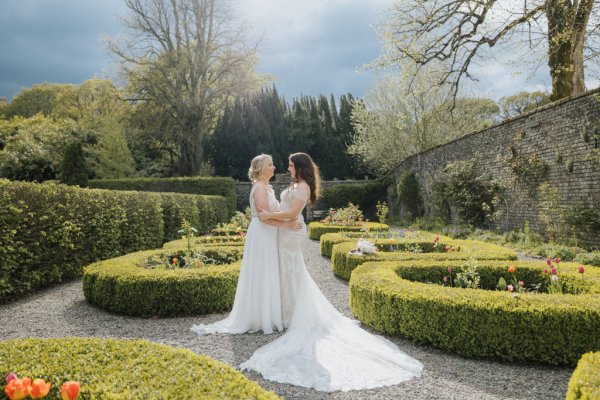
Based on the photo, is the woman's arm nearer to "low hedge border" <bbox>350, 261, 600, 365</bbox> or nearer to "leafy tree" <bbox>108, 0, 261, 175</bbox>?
"low hedge border" <bbox>350, 261, 600, 365</bbox>

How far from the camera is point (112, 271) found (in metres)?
5.66

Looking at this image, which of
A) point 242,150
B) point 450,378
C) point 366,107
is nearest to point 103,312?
point 450,378

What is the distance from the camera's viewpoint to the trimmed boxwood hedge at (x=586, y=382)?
185cm

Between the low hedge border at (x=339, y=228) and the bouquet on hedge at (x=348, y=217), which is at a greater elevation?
the bouquet on hedge at (x=348, y=217)

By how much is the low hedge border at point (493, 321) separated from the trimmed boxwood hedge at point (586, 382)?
1486mm

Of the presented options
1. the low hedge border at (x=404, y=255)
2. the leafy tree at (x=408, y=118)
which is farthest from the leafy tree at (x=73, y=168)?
the low hedge border at (x=404, y=255)

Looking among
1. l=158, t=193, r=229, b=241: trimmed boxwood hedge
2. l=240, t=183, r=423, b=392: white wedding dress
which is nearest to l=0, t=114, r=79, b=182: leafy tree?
l=158, t=193, r=229, b=241: trimmed boxwood hedge

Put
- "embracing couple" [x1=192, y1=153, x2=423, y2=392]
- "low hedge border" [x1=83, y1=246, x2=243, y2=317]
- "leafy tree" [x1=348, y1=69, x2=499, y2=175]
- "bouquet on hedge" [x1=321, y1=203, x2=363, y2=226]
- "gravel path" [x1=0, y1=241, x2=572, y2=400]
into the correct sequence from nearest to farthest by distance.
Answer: "gravel path" [x1=0, y1=241, x2=572, y2=400], "embracing couple" [x1=192, y1=153, x2=423, y2=392], "low hedge border" [x1=83, y1=246, x2=243, y2=317], "bouquet on hedge" [x1=321, y1=203, x2=363, y2=226], "leafy tree" [x1=348, y1=69, x2=499, y2=175]

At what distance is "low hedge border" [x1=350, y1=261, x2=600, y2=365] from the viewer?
11.7 feet

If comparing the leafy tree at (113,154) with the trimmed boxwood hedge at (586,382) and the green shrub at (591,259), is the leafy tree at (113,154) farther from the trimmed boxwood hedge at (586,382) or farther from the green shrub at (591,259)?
the trimmed boxwood hedge at (586,382)

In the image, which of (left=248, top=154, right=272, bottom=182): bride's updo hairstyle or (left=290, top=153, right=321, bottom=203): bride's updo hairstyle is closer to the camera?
(left=290, top=153, right=321, bottom=203): bride's updo hairstyle

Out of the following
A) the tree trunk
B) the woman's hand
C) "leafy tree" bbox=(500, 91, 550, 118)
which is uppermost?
"leafy tree" bbox=(500, 91, 550, 118)

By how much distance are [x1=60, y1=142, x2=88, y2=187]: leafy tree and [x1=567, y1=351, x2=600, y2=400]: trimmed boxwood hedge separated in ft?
82.1

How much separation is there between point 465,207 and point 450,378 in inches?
474
